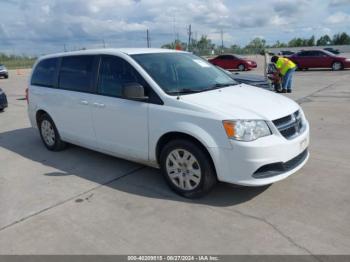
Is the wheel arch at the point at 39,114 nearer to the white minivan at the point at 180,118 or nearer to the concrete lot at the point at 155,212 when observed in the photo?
the white minivan at the point at 180,118

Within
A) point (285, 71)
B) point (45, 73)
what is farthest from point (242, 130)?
point (285, 71)

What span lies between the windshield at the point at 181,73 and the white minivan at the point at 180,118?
0.02 meters

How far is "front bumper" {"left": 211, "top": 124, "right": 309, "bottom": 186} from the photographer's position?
3559 mm

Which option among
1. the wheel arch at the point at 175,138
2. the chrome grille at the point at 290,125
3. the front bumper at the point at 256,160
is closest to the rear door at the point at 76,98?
the wheel arch at the point at 175,138

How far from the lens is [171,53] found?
5.07m

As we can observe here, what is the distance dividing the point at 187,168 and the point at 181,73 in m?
1.39

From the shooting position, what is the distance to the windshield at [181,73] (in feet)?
14.1

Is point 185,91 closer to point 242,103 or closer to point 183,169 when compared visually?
point 242,103

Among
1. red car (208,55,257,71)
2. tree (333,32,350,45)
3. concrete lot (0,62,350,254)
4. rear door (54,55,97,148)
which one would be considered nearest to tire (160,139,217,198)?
concrete lot (0,62,350,254)

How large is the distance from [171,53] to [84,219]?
2.72m

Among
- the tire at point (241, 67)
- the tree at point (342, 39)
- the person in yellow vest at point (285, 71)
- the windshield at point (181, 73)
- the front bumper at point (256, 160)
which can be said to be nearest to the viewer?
the front bumper at point (256, 160)

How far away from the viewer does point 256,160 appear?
3.57 metres

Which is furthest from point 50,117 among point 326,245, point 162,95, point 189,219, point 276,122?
point 326,245

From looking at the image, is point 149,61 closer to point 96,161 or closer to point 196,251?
point 96,161
